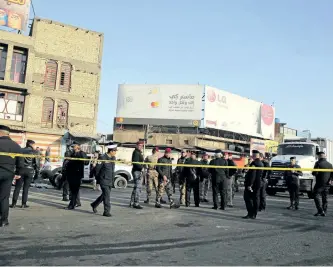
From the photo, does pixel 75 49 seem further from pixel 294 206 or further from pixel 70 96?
A: pixel 294 206

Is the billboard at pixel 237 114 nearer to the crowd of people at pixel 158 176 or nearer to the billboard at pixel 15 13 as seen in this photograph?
the billboard at pixel 15 13

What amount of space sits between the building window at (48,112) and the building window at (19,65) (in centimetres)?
268

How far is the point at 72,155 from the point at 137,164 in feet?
6.22

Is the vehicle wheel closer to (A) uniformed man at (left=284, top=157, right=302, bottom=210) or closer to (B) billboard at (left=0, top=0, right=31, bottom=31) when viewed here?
(A) uniformed man at (left=284, top=157, right=302, bottom=210)

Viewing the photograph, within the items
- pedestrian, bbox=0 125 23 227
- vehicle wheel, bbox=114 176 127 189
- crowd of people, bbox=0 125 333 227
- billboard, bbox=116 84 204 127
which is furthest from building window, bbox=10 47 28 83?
pedestrian, bbox=0 125 23 227

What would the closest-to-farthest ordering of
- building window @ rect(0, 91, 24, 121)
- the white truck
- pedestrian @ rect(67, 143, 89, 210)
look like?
pedestrian @ rect(67, 143, 89, 210)
the white truck
building window @ rect(0, 91, 24, 121)

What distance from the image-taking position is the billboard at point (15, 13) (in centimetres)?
2927

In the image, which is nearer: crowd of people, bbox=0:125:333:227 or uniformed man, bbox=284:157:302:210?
crowd of people, bbox=0:125:333:227

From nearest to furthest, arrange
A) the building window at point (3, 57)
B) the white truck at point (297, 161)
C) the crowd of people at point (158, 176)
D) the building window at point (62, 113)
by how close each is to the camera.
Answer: the crowd of people at point (158, 176)
the white truck at point (297, 161)
the building window at point (3, 57)
the building window at point (62, 113)

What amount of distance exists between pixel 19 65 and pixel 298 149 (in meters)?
22.9

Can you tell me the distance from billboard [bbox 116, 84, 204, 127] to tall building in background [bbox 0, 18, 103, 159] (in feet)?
52.6

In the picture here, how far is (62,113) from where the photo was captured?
105 feet

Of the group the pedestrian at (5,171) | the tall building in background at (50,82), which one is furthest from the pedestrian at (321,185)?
the tall building in background at (50,82)

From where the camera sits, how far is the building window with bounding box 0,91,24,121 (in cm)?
2892
